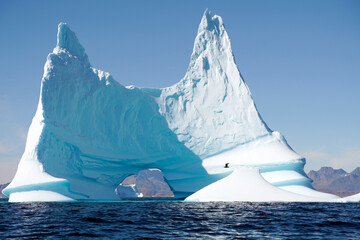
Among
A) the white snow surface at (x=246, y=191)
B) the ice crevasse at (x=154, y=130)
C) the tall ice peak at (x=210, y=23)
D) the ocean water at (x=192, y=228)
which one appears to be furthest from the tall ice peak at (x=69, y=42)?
the ocean water at (x=192, y=228)

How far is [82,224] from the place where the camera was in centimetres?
1465

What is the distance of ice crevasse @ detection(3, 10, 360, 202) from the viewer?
33.9m

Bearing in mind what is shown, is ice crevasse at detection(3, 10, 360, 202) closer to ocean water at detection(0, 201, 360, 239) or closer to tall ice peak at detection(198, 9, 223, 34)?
tall ice peak at detection(198, 9, 223, 34)

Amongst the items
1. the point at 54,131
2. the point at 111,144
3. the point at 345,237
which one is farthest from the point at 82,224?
the point at 111,144

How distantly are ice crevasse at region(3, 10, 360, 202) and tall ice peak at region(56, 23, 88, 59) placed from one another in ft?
0.32

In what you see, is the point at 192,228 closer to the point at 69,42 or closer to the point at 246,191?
the point at 246,191

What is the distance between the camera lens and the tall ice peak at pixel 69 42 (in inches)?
1463

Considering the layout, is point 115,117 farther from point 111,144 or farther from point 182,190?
point 182,190

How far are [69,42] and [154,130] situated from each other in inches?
473

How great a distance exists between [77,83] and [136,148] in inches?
335

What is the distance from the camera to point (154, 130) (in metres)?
40.5

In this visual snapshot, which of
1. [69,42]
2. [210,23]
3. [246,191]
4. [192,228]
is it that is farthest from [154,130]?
[192,228]

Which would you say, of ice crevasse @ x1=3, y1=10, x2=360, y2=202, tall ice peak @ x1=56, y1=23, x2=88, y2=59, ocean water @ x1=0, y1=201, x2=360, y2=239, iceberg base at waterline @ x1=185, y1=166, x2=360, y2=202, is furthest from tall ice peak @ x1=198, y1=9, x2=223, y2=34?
ocean water @ x1=0, y1=201, x2=360, y2=239

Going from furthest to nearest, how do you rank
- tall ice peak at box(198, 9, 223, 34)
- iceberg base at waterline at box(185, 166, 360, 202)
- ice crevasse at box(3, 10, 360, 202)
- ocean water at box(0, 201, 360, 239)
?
tall ice peak at box(198, 9, 223, 34), ice crevasse at box(3, 10, 360, 202), iceberg base at waterline at box(185, 166, 360, 202), ocean water at box(0, 201, 360, 239)
